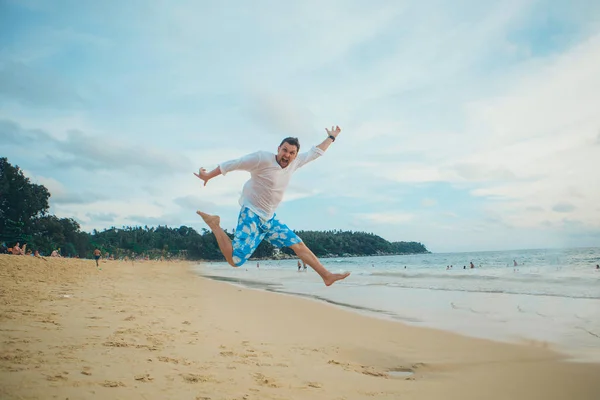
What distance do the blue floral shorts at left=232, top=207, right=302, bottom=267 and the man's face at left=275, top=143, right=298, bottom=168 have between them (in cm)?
66

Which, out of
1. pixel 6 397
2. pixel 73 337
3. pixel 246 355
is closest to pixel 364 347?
pixel 246 355

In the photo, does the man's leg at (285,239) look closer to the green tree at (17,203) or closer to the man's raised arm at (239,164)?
the man's raised arm at (239,164)

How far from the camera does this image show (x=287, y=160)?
4176mm

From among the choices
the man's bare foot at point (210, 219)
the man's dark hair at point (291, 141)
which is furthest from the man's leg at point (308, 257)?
the man's dark hair at point (291, 141)

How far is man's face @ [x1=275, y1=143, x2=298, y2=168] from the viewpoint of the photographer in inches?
162

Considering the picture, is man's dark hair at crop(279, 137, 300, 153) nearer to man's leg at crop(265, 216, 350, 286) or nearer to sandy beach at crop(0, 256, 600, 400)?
man's leg at crop(265, 216, 350, 286)

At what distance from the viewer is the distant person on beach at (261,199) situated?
13.6 ft

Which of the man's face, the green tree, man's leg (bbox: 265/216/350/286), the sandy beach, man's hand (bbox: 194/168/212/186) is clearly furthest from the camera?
the green tree

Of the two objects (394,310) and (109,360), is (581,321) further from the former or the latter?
(109,360)

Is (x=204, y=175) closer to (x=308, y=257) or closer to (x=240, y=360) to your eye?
(x=308, y=257)

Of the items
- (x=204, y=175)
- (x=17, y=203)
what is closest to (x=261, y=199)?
(x=204, y=175)

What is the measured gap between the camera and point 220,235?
4414mm

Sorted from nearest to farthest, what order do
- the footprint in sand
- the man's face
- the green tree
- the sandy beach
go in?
the sandy beach → the footprint in sand → the man's face → the green tree

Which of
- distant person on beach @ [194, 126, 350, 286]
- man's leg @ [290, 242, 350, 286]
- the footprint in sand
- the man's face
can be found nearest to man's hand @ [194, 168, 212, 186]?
distant person on beach @ [194, 126, 350, 286]
